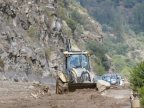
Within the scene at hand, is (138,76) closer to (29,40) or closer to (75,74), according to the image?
(75,74)

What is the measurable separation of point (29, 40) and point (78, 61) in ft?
130

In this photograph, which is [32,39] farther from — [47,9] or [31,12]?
[47,9]

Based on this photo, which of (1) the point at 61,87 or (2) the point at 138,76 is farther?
(1) the point at 61,87

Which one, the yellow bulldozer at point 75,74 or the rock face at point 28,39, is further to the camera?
the rock face at point 28,39

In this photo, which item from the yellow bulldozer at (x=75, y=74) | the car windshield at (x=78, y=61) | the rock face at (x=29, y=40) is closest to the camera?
the yellow bulldozer at (x=75, y=74)

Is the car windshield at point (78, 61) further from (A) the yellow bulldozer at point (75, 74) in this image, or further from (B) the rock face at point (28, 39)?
(B) the rock face at point (28, 39)

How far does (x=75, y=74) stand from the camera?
92.9ft

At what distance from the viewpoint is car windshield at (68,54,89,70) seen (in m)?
29.1

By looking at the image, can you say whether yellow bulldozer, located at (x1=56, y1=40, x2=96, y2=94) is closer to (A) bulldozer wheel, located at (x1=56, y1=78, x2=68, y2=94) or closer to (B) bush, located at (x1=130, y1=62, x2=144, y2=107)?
(A) bulldozer wheel, located at (x1=56, y1=78, x2=68, y2=94)

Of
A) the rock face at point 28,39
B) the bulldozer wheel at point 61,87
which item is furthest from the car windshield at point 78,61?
the rock face at point 28,39

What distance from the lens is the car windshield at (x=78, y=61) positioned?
29.1 m

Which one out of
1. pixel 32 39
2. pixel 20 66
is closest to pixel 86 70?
pixel 20 66

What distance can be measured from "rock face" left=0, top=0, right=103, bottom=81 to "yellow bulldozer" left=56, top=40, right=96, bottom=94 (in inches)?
870

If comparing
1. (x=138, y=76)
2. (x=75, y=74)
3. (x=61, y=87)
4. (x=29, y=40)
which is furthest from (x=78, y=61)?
(x=29, y=40)
